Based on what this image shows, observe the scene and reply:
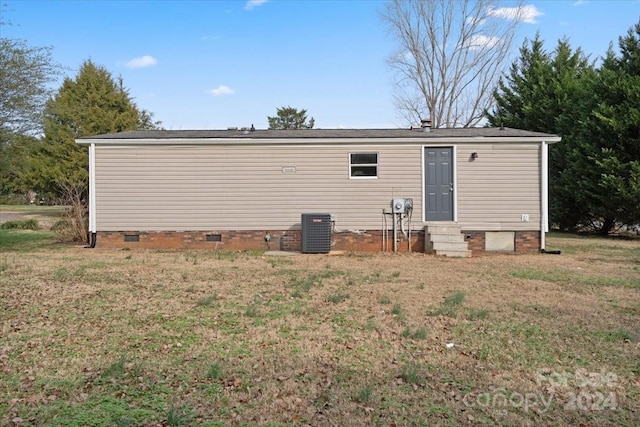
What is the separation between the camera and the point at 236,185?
36.8 ft

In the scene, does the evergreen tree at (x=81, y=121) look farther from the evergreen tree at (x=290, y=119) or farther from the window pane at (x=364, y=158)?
the window pane at (x=364, y=158)

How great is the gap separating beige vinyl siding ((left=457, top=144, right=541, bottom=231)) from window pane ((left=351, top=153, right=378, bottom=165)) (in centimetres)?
A: 202

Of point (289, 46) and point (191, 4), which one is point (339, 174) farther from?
point (289, 46)

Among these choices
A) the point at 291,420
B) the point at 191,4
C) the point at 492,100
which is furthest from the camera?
the point at 492,100

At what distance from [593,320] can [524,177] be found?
6.73 m

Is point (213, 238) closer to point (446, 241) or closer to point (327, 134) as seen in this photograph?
point (327, 134)

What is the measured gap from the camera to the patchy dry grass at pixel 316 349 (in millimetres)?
2891

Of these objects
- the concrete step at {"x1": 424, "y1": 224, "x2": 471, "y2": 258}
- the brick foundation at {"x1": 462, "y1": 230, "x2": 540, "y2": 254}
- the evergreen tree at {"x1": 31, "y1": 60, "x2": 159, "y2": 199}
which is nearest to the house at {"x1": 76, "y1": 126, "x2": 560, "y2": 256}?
the brick foundation at {"x1": 462, "y1": 230, "x2": 540, "y2": 254}

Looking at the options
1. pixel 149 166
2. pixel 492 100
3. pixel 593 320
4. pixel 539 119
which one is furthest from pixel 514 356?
pixel 492 100

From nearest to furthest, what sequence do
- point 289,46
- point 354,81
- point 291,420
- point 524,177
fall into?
1. point 291,420
2. point 524,177
3. point 289,46
4. point 354,81

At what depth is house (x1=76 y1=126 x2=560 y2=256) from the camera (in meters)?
11.0

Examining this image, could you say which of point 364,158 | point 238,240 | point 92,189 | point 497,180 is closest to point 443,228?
point 497,180

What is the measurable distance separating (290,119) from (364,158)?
32.2 m

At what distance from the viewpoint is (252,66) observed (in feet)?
62.7
